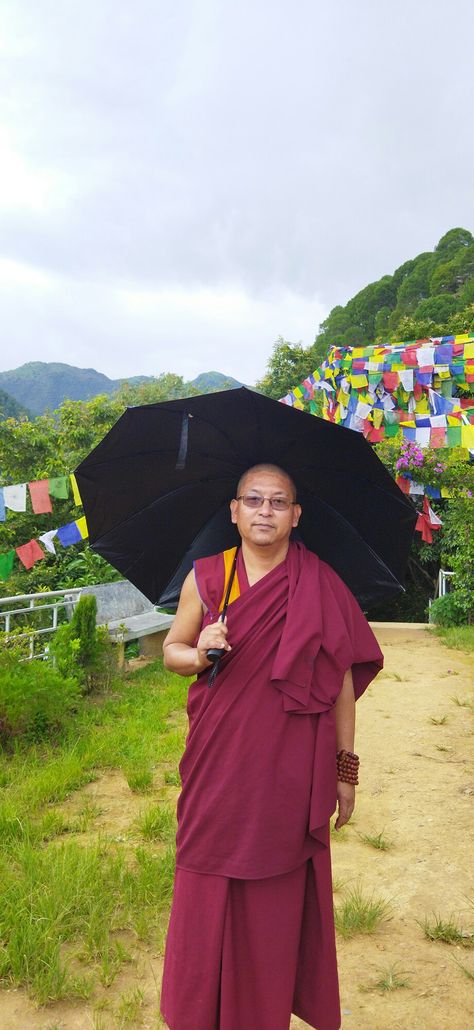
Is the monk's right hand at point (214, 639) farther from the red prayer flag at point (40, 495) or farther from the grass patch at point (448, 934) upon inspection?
the red prayer flag at point (40, 495)

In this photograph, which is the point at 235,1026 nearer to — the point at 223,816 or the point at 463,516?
the point at 223,816

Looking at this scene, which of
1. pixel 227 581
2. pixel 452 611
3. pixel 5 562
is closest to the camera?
pixel 227 581

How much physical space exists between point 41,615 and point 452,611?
6.05 meters

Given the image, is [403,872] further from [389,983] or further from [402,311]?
[402,311]

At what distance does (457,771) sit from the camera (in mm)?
4758

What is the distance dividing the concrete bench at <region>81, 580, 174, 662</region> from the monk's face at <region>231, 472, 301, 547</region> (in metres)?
5.49

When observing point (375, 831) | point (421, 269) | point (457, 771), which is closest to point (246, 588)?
point (375, 831)

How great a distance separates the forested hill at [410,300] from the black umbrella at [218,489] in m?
22.7

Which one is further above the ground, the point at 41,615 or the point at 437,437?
the point at 437,437

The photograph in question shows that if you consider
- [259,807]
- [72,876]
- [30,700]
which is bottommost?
[72,876]

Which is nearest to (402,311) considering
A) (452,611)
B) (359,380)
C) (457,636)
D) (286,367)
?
(286,367)

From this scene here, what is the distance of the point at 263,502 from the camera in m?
2.08

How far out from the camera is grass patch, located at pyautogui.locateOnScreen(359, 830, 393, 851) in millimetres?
3666

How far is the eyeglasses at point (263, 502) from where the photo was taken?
6.85 ft
